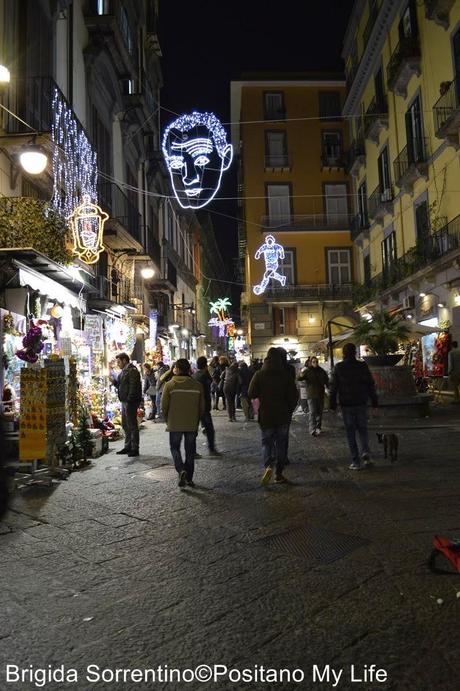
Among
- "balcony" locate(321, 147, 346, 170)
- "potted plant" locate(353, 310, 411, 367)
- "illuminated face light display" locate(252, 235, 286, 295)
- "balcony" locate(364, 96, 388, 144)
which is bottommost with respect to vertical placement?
"potted plant" locate(353, 310, 411, 367)

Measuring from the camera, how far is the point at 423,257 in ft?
66.2

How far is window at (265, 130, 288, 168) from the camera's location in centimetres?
3869

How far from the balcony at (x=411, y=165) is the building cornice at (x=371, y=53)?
231 inches

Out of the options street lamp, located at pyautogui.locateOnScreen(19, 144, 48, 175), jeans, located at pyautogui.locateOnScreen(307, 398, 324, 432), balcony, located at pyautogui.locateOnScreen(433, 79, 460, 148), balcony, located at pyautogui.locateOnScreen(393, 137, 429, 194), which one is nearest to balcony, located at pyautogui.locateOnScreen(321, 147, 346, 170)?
balcony, located at pyautogui.locateOnScreen(393, 137, 429, 194)

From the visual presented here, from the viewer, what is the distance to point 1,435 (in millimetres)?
2016

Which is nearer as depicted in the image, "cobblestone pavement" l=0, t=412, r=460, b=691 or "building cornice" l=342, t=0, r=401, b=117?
"cobblestone pavement" l=0, t=412, r=460, b=691

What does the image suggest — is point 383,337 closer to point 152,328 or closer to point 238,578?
point 238,578

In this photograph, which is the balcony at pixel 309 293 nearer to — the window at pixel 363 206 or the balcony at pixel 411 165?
the window at pixel 363 206

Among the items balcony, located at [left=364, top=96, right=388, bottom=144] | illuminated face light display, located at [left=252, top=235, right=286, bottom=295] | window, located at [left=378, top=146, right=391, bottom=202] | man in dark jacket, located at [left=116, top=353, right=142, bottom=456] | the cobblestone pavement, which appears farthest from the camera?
illuminated face light display, located at [left=252, top=235, right=286, bottom=295]

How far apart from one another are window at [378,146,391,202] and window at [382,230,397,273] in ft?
5.59

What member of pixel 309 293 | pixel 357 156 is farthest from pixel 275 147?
pixel 309 293

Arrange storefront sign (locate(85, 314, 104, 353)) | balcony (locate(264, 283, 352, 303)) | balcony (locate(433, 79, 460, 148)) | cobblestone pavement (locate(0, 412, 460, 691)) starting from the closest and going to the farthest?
1. cobblestone pavement (locate(0, 412, 460, 691))
2. storefront sign (locate(85, 314, 104, 353))
3. balcony (locate(433, 79, 460, 148))
4. balcony (locate(264, 283, 352, 303))

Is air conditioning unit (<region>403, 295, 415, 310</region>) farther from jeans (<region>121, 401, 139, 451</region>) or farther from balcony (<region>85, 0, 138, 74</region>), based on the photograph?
jeans (<region>121, 401, 139, 451</region>)

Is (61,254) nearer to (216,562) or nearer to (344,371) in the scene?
(344,371)
